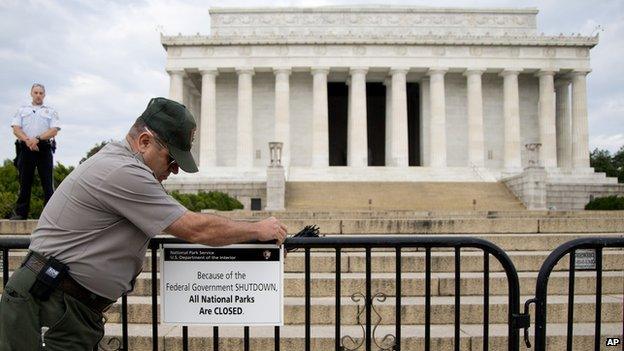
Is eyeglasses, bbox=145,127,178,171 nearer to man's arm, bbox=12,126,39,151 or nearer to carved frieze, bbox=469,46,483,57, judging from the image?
man's arm, bbox=12,126,39,151

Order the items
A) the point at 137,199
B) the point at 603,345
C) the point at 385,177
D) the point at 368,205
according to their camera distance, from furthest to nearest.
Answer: the point at 385,177, the point at 368,205, the point at 603,345, the point at 137,199

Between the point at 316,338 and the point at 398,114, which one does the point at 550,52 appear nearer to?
the point at 398,114

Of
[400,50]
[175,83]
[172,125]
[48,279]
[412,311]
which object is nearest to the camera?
[48,279]

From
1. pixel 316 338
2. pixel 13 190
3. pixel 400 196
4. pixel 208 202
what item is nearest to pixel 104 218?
pixel 316 338

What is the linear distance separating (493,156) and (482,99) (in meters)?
5.32

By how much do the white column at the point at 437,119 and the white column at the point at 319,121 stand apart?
9.02 metres

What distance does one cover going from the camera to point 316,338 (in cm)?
638

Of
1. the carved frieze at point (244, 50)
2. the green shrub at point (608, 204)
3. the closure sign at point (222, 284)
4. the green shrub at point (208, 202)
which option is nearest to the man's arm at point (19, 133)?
the closure sign at point (222, 284)

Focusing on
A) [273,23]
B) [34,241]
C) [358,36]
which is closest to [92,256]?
[34,241]

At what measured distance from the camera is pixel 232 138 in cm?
4862

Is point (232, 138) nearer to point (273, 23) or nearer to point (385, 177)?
point (273, 23)

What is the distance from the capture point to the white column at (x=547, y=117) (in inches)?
1817

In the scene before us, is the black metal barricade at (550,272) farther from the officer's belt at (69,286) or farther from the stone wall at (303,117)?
the stone wall at (303,117)

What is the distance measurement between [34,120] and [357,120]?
118 ft
